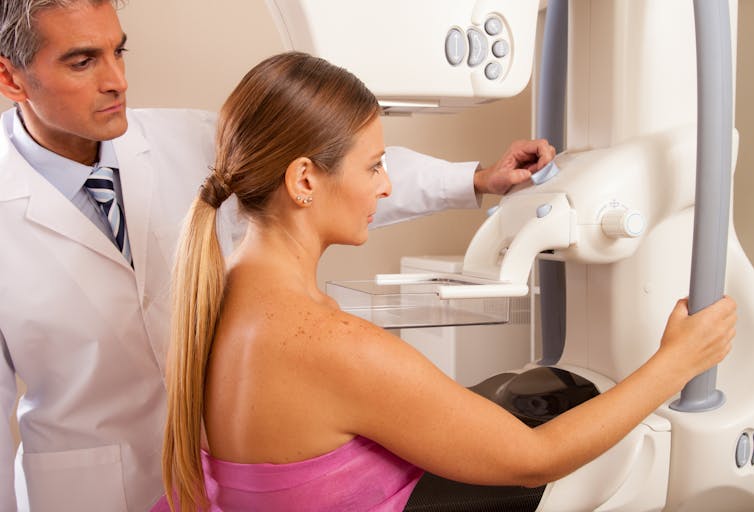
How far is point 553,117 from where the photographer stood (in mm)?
1268

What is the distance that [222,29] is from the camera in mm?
2697

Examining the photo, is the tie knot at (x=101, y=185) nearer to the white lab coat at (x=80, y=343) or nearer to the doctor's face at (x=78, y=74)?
the white lab coat at (x=80, y=343)

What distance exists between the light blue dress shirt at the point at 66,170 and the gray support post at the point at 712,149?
82cm

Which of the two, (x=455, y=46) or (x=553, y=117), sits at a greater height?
(x=455, y=46)

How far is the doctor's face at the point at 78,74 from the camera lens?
102cm

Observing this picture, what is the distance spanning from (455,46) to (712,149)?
0.33 m

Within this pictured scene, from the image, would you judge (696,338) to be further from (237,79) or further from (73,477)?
(237,79)

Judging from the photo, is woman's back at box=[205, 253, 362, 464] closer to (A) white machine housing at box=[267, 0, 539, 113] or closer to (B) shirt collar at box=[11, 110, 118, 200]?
(A) white machine housing at box=[267, 0, 539, 113]

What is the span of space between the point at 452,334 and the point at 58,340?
1416 mm

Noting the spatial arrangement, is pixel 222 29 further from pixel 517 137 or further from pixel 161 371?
pixel 161 371

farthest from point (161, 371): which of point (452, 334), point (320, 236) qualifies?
point (452, 334)

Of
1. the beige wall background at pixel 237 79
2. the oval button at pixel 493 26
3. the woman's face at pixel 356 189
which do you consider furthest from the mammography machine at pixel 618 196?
the beige wall background at pixel 237 79

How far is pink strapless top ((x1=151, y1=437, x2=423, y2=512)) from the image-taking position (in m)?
0.79

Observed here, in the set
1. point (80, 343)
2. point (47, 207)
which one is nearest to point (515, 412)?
point (80, 343)
